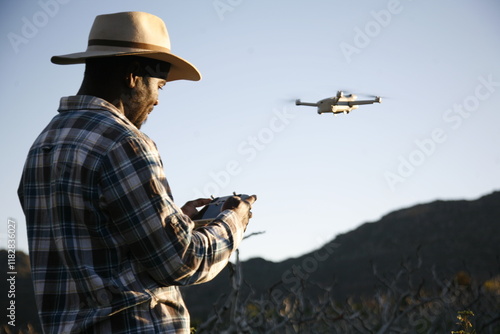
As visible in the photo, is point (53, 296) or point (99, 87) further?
point (99, 87)

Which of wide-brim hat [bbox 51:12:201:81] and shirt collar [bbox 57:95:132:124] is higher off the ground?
wide-brim hat [bbox 51:12:201:81]

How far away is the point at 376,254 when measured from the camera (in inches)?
2884

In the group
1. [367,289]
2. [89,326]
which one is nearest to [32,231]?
[89,326]

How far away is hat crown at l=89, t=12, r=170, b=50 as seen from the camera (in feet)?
8.23

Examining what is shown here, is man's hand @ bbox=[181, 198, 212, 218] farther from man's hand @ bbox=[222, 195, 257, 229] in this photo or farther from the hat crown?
the hat crown

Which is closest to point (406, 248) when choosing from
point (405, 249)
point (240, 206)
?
point (405, 249)

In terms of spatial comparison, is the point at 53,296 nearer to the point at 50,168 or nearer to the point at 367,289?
the point at 50,168

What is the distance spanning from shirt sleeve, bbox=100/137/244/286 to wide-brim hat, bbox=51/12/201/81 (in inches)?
16.3

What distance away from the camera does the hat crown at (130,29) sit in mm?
2508

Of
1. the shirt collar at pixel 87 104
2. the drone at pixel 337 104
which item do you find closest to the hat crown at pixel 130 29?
the shirt collar at pixel 87 104

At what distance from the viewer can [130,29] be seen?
2.52 metres

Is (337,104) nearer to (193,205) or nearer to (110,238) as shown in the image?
(193,205)

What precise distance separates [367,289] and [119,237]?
198 feet

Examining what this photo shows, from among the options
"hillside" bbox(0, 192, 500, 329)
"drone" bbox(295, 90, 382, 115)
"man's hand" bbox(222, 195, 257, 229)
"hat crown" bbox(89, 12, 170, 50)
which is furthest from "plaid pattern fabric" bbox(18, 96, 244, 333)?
"hillside" bbox(0, 192, 500, 329)
